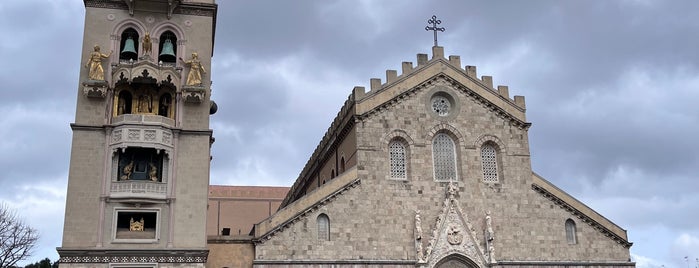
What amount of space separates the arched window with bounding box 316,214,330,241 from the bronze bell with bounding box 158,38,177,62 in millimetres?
11728

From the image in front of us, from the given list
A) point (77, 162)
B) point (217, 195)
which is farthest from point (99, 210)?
point (217, 195)

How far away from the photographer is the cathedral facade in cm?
3662

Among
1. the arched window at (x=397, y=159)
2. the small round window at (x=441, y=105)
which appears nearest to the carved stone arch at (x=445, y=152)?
the small round window at (x=441, y=105)

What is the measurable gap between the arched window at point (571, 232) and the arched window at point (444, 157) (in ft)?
23.7

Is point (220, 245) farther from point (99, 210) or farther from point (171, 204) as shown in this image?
point (99, 210)

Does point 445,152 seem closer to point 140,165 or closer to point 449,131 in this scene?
point 449,131

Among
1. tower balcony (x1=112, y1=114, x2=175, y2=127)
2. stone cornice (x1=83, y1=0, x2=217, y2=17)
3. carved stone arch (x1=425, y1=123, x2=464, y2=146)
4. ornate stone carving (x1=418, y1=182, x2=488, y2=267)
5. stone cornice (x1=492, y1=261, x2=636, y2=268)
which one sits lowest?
stone cornice (x1=492, y1=261, x2=636, y2=268)

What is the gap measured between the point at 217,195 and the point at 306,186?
25231 mm

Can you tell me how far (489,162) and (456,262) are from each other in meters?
6.65

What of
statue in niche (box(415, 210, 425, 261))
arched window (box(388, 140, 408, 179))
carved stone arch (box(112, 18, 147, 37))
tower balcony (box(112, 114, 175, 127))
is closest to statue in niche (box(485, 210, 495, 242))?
statue in niche (box(415, 210, 425, 261))

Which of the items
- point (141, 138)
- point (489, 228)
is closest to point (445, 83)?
point (489, 228)

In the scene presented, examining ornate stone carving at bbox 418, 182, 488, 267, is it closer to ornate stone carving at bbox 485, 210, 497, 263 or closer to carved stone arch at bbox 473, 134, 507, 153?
ornate stone carving at bbox 485, 210, 497, 263

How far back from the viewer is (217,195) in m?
83.1

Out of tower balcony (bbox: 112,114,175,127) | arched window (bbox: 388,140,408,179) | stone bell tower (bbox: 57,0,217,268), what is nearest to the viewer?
stone bell tower (bbox: 57,0,217,268)
